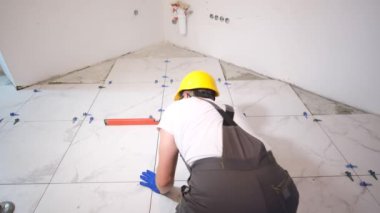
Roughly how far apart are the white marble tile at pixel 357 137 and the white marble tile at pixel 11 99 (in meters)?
2.42

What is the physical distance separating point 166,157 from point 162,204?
41 cm

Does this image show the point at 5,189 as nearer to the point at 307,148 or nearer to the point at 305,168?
the point at 305,168

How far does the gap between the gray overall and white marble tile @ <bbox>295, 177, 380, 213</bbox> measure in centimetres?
51

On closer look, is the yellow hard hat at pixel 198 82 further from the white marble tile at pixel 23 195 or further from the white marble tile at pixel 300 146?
the white marble tile at pixel 23 195

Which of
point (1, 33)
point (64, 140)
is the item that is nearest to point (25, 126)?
point (64, 140)

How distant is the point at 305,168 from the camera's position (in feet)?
4.68

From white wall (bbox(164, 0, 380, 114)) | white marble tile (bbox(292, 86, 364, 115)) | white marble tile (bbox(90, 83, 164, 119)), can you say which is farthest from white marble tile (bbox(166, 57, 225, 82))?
white marble tile (bbox(292, 86, 364, 115))

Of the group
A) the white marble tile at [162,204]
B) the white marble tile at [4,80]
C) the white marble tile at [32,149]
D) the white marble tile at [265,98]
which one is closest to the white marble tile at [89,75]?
the white marble tile at [4,80]

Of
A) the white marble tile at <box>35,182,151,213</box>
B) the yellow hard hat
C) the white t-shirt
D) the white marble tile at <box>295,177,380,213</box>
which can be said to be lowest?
the white marble tile at <box>295,177,380,213</box>

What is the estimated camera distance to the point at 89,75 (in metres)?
2.40

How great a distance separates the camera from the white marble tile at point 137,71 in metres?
2.34

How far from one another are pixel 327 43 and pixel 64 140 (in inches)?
82.3

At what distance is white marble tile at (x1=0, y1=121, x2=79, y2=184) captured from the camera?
54.5 inches

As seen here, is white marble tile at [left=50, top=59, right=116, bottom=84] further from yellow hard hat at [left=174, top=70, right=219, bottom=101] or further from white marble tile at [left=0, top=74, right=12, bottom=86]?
yellow hard hat at [left=174, top=70, right=219, bottom=101]
